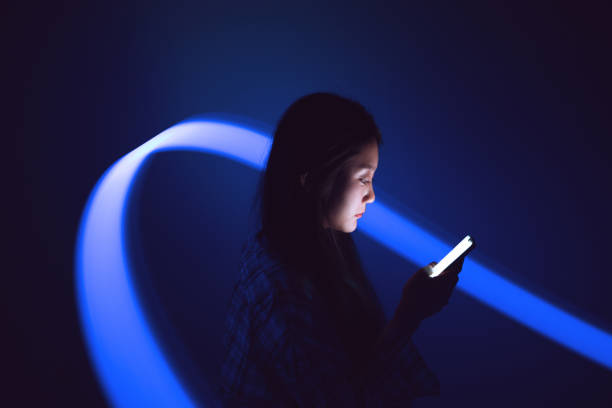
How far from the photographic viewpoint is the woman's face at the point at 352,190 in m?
0.61

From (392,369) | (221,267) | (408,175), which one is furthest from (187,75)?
(392,369)

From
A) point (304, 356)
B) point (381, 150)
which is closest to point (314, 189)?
point (304, 356)

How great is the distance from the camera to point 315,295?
0.57m

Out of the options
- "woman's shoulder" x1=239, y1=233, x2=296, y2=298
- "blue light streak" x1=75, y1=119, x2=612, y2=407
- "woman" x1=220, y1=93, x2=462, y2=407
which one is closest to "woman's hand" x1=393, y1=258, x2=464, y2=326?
"woman" x1=220, y1=93, x2=462, y2=407

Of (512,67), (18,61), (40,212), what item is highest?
(512,67)

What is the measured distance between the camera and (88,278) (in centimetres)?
80

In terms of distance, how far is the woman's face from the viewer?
61 centimetres

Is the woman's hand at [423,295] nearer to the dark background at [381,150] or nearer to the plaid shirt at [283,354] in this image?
the plaid shirt at [283,354]

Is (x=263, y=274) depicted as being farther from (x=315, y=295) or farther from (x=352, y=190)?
(x=352, y=190)

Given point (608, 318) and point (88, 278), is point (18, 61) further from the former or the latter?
point (608, 318)

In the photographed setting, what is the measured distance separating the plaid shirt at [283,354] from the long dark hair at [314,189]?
0.15 feet

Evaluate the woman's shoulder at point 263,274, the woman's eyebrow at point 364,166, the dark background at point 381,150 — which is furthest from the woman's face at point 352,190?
the dark background at point 381,150

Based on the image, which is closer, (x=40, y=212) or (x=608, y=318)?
(x=40, y=212)

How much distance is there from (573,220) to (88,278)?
4.48ft
